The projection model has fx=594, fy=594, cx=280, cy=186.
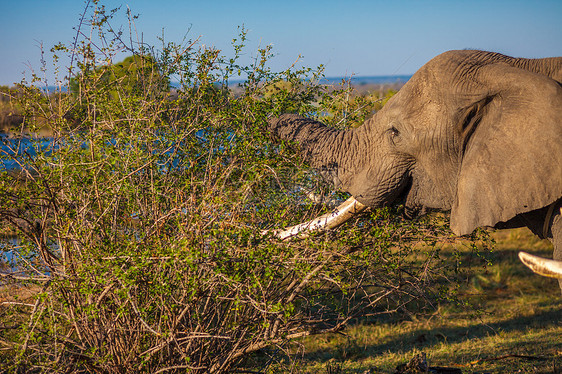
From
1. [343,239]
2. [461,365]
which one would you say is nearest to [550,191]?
[343,239]

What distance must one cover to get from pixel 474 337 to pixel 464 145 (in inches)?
137

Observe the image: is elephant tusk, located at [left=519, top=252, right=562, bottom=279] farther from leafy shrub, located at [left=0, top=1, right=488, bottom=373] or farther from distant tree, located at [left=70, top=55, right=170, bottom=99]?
distant tree, located at [left=70, top=55, right=170, bottom=99]

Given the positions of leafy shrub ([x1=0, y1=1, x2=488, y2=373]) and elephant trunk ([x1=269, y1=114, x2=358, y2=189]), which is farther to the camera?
elephant trunk ([x1=269, y1=114, x2=358, y2=189])

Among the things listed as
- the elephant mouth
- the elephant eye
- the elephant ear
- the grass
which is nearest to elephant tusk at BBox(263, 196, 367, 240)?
the elephant mouth

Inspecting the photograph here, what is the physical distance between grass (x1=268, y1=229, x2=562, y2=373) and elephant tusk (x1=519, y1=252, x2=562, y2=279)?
3.00 feet

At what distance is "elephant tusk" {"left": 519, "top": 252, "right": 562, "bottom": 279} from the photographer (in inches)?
128

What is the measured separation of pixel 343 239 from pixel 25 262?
2.03 meters

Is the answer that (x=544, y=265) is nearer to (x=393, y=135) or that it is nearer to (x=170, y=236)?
(x=393, y=135)

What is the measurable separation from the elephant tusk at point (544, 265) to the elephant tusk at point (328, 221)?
1.21 m

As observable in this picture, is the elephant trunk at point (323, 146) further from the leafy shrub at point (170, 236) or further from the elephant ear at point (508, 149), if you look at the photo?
the elephant ear at point (508, 149)

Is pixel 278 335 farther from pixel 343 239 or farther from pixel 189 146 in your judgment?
pixel 189 146

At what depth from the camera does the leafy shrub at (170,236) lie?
3.32m

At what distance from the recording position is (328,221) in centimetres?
407

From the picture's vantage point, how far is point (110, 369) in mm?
3721
